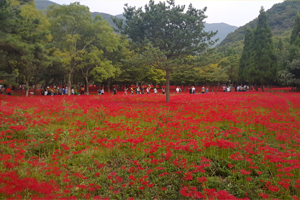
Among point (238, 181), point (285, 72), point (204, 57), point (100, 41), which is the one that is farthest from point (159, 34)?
point (285, 72)

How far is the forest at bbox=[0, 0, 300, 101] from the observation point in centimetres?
1505

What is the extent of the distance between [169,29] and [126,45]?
4.54 metres

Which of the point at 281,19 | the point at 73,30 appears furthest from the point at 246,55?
the point at 281,19

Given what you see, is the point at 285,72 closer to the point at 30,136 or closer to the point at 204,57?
the point at 204,57

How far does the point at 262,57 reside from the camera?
121ft

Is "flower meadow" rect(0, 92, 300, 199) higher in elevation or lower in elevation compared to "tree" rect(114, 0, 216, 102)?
lower

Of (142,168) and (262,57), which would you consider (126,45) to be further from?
(262,57)

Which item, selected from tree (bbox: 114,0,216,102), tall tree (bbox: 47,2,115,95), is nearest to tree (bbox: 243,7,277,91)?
tree (bbox: 114,0,216,102)

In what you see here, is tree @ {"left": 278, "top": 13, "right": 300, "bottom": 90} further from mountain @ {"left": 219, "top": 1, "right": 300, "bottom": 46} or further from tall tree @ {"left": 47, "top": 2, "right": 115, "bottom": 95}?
mountain @ {"left": 219, "top": 1, "right": 300, "bottom": 46}

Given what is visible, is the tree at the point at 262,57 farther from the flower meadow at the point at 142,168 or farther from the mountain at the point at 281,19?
the mountain at the point at 281,19

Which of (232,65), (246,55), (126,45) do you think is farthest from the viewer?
(232,65)

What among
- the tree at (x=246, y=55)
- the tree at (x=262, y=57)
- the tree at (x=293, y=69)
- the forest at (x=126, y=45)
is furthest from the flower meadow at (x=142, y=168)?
the tree at (x=246, y=55)

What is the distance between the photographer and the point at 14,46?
14.0m

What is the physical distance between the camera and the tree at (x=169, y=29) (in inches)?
593
